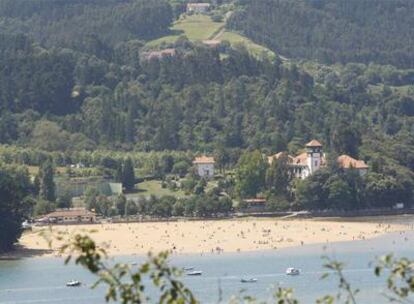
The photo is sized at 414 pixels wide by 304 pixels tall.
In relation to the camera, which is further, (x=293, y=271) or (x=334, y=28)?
(x=334, y=28)

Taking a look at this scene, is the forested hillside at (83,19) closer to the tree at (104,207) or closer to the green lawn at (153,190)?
the green lawn at (153,190)

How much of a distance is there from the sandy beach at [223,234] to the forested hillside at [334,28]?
72.5 meters

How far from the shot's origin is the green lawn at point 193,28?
140875 millimetres

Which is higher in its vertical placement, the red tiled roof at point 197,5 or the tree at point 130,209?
the red tiled roof at point 197,5

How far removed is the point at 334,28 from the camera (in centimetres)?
15688

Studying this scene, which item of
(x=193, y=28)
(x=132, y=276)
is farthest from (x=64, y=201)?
(x=193, y=28)

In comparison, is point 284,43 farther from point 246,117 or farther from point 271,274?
point 271,274

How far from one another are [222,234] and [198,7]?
9724cm

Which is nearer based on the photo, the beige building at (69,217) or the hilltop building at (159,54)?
the beige building at (69,217)

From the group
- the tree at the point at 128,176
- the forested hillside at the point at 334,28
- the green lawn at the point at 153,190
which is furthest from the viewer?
the forested hillside at the point at 334,28

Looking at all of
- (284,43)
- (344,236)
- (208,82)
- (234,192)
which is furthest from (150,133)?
(284,43)

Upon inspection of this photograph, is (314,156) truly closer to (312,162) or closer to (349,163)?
(312,162)

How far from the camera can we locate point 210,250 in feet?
190

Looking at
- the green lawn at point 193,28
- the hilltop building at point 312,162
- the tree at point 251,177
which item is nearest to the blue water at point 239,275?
the tree at point 251,177
